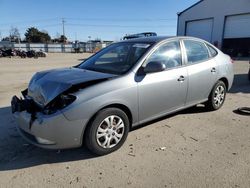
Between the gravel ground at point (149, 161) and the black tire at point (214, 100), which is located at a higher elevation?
the black tire at point (214, 100)

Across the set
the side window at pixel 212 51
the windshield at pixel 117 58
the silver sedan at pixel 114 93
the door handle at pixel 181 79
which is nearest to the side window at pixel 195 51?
the silver sedan at pixel 114 93

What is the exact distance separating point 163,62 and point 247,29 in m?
28.0

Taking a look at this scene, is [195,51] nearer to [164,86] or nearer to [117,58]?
[164,86]

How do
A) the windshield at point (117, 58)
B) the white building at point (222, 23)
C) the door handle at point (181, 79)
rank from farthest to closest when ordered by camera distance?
1. the white building at point (222, 23)
2. the door handle at point (181, 79)
3. the windshield at point (117, 58)

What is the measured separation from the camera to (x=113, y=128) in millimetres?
3562

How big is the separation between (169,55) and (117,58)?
0.94m

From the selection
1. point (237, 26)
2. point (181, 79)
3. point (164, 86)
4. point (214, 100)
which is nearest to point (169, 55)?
point (181, 79)

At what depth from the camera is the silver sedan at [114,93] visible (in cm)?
317

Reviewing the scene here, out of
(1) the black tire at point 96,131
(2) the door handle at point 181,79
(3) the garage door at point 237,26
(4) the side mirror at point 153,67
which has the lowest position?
(1) the black tire at point 96,131

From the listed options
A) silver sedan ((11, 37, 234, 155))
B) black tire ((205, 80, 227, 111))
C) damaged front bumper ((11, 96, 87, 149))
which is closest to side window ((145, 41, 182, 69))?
silver sedan ((11, 37, 234, 155))

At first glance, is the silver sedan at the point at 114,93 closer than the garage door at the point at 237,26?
Yes

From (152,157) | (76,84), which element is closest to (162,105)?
(152,157)

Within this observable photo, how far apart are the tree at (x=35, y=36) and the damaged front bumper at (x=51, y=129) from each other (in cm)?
7833

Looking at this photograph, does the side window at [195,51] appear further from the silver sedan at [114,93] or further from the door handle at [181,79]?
the door handle at [181,79]
